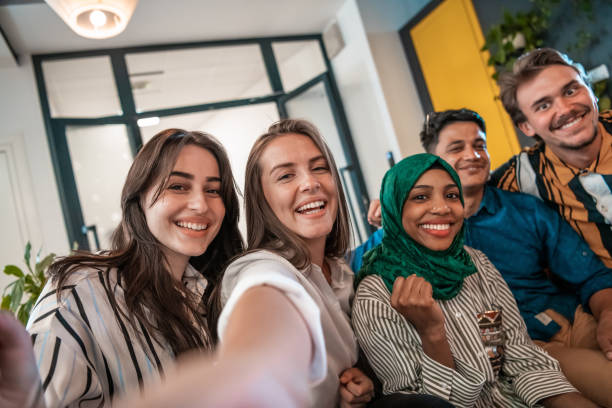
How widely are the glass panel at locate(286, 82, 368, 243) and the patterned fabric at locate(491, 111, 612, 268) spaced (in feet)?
9.93

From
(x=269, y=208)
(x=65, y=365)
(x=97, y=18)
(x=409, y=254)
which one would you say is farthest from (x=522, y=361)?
(x=97, y=18)

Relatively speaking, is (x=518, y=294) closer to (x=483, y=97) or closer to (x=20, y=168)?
(x=483, y=97)

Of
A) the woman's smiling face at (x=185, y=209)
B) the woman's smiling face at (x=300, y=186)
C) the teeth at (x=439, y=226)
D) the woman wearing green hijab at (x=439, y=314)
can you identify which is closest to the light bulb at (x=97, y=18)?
the woman's smiling face at (x=185, y=209)

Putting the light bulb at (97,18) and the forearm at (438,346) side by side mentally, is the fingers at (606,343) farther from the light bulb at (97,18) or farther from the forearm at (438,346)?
the light bulb at (97,18)

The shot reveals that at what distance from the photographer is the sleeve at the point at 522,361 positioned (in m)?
1.20

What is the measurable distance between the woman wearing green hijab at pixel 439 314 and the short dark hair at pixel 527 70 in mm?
810

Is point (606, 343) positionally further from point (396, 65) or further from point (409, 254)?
point (396, 65)

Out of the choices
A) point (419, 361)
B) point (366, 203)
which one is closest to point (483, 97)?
point (366, 203)

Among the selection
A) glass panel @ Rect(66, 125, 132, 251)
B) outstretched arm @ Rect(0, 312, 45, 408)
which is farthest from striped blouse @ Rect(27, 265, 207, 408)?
glass panel @ Rect(66, 125, 132, 251)

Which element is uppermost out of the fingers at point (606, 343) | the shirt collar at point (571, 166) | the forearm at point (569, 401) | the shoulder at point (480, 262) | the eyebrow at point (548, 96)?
the eyebrow at point (548, 96)

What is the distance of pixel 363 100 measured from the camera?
201 inches

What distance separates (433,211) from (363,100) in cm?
390

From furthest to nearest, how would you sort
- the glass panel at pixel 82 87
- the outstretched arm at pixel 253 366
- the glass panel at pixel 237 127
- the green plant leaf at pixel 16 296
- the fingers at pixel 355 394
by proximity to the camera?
the glass panel at pixel 237 127 → the glass panel at pixel 82 87 → the green plant leaf at pixel 16 296 → the fingers at pixel 355 394 → the outstretched arm at pixel 253 366

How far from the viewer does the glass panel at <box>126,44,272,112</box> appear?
4.71 m
